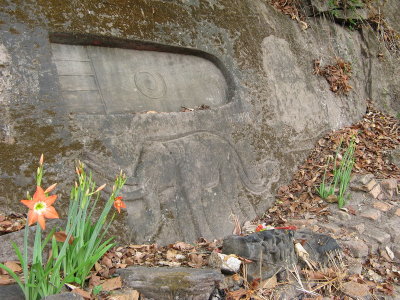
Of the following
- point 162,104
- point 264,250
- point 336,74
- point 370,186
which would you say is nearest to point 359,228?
point 370,186

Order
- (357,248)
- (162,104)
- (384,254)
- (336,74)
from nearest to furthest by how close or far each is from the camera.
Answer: (357,248) → (384,254) → (162,104) → (336,74)

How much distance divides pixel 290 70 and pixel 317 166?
1.21 m

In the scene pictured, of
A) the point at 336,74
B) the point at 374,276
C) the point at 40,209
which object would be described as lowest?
the point at 374,276

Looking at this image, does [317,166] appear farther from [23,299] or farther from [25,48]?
[23,299]

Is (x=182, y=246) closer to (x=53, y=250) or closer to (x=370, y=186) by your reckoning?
(x=53, y=250)

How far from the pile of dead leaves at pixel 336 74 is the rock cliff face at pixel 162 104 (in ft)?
0.75

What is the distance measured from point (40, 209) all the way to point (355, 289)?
207 cm

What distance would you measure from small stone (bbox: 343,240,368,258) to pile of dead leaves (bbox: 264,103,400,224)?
0.59m

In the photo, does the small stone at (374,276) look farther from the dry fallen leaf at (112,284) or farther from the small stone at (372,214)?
the dry fallen leaf at (112,284)

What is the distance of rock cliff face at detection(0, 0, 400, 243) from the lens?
2615 mm

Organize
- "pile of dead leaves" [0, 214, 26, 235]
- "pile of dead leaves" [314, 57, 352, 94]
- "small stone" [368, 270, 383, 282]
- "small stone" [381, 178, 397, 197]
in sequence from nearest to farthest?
"pile of dead leaves" [0, 214, 26, 235], "small stone" [368, 270, 383, 282], "small stone" [381, 178, 397, 197], "pile of dead leaves" [314, 57, 352, 94]

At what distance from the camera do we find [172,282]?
2.00m

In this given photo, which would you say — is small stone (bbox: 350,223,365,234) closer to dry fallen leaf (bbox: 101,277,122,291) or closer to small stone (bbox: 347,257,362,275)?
small stone (bbox: 347,257,362,275)

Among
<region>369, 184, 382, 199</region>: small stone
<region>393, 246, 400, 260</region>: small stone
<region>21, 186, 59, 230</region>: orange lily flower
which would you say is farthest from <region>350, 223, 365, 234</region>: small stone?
<region>21, 186, 59, 230</region>: orange lily flower
